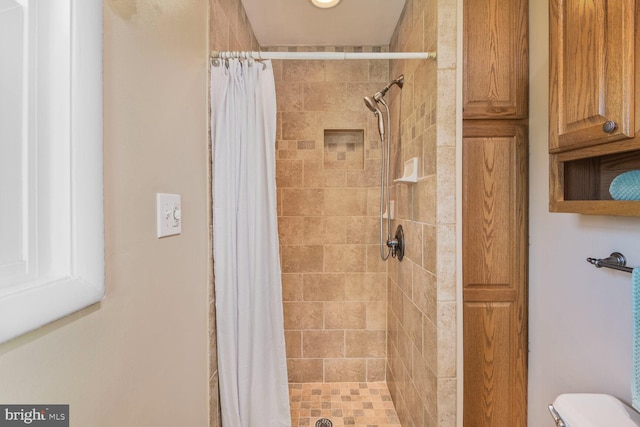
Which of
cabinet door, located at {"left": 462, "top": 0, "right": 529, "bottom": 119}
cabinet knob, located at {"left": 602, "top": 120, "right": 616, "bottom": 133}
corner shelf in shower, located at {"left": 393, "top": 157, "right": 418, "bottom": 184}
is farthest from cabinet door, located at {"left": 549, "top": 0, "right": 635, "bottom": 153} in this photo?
corner shelf in shower, located at {"left": 393, "top": 157, "right": 418, "bottom": 184}

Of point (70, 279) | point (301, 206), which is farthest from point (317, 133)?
point (70, 279)

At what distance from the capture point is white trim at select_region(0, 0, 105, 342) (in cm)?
50

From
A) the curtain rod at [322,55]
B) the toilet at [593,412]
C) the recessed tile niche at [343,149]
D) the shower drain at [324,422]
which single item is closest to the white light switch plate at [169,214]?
the curtain rod at [322,55]

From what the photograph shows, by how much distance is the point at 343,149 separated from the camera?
230 cm

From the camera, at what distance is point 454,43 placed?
125cm

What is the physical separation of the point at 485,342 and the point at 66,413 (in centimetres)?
142

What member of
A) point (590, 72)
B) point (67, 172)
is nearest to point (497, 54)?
point (590, 72)

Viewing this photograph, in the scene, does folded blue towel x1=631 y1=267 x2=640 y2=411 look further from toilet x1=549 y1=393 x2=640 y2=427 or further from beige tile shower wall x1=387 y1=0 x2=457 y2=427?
beige tile shower wall x1=387 y1=0 x2=457 y2=427

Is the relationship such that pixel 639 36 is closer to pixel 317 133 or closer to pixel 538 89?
pixel 538 89

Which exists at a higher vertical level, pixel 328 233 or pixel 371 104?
pixel 371 104

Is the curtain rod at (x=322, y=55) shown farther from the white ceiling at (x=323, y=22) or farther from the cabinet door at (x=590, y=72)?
the white ceiling at (x=323, y=22)

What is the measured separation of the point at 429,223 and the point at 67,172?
1254 millimetres

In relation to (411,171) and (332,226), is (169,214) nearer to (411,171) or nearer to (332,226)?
(411,171)

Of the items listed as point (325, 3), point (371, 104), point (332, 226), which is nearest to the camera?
point (325, 3)
